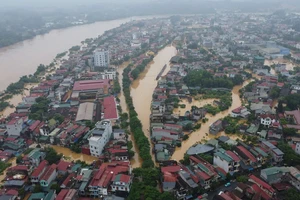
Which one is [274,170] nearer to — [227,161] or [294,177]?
[294,177]

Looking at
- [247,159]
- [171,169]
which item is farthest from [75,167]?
[247,159]

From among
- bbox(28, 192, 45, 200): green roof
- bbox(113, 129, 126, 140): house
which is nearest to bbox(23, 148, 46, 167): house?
bbox(28, 192, 45, 200): green roof

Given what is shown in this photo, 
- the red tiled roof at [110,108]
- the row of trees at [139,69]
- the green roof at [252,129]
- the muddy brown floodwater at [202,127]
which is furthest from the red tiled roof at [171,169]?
the row of trees at [139,69]

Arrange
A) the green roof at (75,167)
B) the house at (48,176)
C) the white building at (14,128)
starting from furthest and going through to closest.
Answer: the white building at (14,128) → the green roof at (75,167) → the house at (48,176)

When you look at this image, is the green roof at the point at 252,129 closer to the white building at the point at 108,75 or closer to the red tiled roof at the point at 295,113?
the red tiled roof at the point at 295,113

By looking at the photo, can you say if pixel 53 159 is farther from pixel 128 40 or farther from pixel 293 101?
pixel 128 40

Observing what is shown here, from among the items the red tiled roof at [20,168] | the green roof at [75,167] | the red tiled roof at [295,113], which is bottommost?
the green roof at [75,167]

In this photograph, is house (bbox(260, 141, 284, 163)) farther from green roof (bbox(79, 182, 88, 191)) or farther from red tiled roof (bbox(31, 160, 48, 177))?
red tiled roof (bbox(31, 160, 48, 177))
